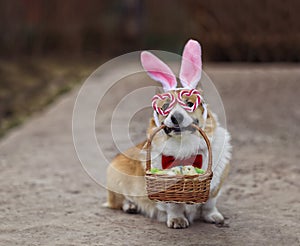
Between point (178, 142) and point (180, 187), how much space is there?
340 millimetres

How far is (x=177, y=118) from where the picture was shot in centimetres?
343

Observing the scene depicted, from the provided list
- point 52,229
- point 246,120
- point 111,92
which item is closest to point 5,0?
point 111,92

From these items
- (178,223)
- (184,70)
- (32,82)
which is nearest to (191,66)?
(184,70)

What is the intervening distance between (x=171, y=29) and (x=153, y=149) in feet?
38.9

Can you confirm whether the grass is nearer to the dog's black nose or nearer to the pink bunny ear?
the pink bunny ear

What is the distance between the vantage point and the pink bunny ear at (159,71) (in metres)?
3.68

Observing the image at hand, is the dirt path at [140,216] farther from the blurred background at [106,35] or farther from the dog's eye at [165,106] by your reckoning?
the blurred background at [106,35]

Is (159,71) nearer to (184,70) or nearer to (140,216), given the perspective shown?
(184,70)

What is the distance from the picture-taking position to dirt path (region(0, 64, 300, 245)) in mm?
3631

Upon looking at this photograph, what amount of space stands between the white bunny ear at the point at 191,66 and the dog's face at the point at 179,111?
123mm

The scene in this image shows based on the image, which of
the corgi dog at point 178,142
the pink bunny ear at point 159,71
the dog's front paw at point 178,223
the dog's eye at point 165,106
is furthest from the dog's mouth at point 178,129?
the dog's front paw at point 178,223

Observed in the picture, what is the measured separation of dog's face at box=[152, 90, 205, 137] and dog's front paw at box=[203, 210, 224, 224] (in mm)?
609

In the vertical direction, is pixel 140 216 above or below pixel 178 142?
below

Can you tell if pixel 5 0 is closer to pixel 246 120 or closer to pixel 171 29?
pixel 171 29
